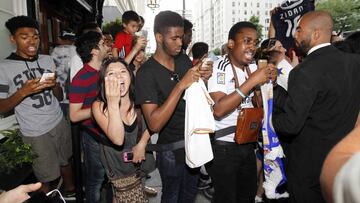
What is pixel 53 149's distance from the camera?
3.27 meters

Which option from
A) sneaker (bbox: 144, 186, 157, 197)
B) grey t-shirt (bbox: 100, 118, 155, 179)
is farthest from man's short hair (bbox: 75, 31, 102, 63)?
sneaker (bbox: 144, 186, 157, 197)

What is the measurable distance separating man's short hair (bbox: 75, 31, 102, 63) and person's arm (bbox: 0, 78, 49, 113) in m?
0.66

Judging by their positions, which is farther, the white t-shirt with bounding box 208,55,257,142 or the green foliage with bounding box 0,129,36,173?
the green foliage with bounding box 0,129,36,173

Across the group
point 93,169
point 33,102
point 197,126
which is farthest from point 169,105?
point 33,102

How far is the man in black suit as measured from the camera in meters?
2.23

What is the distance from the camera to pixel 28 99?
3039mm

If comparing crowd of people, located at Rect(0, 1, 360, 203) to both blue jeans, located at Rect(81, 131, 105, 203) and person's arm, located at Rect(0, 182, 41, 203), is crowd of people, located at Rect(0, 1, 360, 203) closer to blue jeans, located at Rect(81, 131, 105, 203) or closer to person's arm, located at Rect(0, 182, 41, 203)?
blue jeans, located at Rect(81, 131, 105, 203)

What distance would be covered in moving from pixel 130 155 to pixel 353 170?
2025 millimetres

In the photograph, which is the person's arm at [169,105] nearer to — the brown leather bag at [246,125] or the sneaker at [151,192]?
the brown leather bag at [246,125]

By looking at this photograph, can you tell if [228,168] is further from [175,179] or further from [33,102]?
[33,102]

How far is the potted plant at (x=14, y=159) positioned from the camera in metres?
2.82

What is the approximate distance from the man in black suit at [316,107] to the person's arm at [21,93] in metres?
2.24

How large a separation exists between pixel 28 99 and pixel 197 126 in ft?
6.36

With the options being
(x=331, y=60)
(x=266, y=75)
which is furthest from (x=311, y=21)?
(x=266, y=75)
